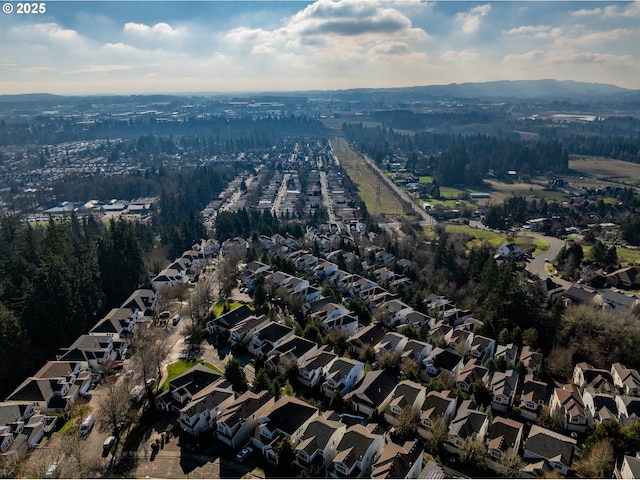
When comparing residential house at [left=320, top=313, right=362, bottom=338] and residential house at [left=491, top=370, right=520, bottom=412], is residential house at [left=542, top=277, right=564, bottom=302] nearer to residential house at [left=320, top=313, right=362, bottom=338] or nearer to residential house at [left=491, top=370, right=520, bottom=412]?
residential house at [left=491, top=370, right=520, bottom=412]

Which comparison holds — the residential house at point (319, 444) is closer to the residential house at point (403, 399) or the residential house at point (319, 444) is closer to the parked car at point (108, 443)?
the residential house at point (403, 399)

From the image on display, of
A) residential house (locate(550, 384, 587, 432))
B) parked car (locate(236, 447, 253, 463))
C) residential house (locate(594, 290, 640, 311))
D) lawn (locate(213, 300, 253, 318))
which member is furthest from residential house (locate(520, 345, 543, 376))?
lawn (locate(213, 300, 253, 318))

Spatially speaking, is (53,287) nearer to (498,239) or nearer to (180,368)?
(180,368)

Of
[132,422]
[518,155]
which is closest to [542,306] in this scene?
[132,422]

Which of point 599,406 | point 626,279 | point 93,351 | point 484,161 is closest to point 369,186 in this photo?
point 484,161

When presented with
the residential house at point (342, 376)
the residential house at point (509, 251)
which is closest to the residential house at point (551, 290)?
the residential house at point (509, 251)
